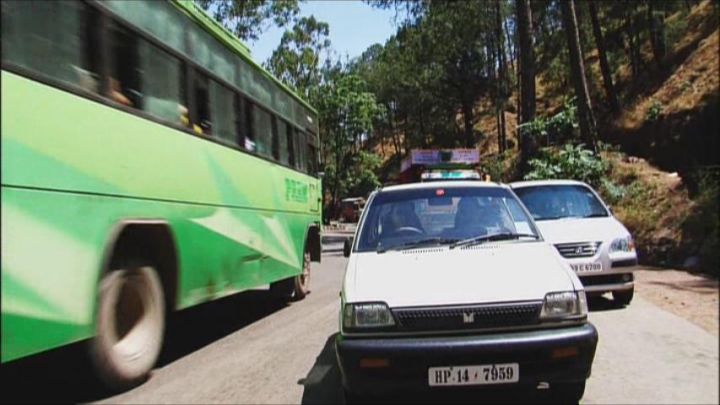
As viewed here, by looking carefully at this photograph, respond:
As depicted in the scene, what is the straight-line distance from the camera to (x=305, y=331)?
8.75m

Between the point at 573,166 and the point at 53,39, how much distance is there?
1635 centimetres

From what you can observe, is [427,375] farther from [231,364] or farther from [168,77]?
[168,77]

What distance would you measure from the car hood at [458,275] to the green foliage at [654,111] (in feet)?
71.7

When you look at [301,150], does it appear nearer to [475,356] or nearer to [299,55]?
[475,356]

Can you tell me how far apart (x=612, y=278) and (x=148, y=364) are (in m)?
6.05

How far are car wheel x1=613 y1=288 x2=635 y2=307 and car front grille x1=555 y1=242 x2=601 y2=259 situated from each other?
2.23 ft

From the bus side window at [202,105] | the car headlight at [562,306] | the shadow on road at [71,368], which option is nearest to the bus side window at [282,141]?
the shadow on road at [71,368]

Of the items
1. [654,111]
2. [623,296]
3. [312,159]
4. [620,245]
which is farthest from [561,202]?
[654,111]

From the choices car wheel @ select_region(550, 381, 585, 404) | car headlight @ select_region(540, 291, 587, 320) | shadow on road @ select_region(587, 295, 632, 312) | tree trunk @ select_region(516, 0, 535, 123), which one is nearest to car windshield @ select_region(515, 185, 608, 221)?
shadow on road @ select_region(587, 295, 632, 312)

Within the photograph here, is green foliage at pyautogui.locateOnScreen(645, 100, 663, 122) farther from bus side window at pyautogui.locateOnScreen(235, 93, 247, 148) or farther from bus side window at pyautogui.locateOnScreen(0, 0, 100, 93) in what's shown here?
bus side window at pyautogui.locateOnScreen(0, 0, 100, 93)

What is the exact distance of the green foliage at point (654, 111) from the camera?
25305 millimetres

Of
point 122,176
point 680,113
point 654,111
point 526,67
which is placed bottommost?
point 122,176

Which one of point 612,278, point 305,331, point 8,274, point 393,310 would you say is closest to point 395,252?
point 393,310

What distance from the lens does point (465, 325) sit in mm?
4594
